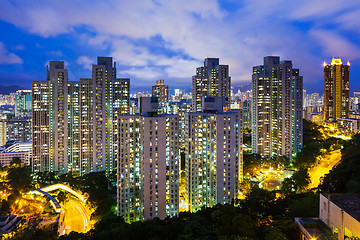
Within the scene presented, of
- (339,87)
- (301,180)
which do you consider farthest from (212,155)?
(339,87)

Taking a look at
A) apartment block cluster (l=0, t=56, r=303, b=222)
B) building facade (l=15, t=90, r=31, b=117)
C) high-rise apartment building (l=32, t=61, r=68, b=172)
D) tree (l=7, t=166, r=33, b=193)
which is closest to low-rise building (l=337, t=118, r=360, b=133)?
apartment block cluster (l=0, t=56, r=303, b=222)

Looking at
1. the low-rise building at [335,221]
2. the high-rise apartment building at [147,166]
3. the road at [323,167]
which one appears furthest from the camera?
the road at [323,167]

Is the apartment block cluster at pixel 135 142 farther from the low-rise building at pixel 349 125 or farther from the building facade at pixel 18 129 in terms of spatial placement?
the low-rise building at pixel 349 125

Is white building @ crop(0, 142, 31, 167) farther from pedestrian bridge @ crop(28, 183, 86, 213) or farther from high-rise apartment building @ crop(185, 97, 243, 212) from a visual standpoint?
high-rise apartment building @ crop(185, 97, 243, 212)

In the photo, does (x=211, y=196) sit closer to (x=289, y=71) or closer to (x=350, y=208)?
(x=350, y=208)

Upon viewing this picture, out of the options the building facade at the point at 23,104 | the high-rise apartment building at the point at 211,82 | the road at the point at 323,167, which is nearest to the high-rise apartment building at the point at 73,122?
the high-rise apartment building at the point at 211,82

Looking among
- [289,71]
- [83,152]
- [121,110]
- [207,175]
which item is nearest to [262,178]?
[207,175]
